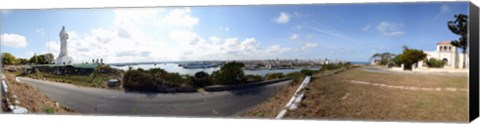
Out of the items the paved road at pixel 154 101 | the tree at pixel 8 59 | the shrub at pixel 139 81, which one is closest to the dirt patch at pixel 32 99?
the paved road at pixel 154 101

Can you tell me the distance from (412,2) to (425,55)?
3.09ft

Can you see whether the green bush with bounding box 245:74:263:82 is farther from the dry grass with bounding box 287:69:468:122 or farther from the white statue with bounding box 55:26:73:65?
the white statue with bounding box 55:26:73:65

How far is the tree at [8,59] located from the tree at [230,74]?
4221 mm

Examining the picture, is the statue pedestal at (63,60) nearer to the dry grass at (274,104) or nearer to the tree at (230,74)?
the tree at (230,74)

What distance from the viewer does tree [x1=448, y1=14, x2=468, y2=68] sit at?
31.5 ft

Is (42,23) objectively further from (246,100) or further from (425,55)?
(425,55)

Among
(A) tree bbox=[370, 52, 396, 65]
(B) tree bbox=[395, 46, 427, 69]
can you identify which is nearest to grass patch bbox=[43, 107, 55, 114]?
(A) tree bbox=[370, 52, 396, 65]

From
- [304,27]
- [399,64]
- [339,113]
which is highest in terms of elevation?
[304,27]

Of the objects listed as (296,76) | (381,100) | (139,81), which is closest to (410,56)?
(381,100)

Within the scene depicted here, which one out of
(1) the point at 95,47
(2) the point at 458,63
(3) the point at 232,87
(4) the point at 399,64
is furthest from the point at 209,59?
(2) the point at 458,63

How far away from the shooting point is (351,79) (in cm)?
1066

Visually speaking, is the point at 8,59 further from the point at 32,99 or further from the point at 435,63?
the point at 435,63

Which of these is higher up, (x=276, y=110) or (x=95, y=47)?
(x=95, y=47)

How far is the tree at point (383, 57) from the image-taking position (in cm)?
1028
